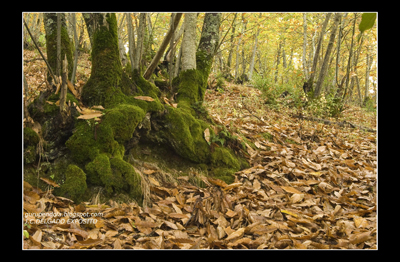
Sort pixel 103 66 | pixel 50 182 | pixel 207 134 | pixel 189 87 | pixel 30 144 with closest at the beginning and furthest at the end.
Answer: pixel 50 182
pixel 30 144
pixel 103 66
pixel 207 134
pixel 189 87

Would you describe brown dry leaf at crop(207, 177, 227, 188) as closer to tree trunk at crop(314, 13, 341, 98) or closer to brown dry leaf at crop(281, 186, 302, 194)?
brown dry leaf at crop(281, 186, 302, 194)

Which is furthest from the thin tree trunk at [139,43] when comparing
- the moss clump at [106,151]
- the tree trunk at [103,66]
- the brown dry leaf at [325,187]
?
the brown dry leaf at [325,187]

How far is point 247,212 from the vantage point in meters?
2.87

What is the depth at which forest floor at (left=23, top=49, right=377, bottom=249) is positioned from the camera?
2.24 metres

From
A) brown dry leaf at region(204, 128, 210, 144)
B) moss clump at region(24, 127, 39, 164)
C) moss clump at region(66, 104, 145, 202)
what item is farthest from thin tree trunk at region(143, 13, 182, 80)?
moss clump at region(24, 127, 39, 164)

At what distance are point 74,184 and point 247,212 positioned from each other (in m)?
1.85

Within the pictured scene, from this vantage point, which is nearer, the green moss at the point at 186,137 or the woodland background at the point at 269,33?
the green moss at the point at 186,137

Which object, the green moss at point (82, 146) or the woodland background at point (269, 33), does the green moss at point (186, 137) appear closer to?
the green moss at point (82, 146)

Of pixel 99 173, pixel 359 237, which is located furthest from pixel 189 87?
pixel 359 237

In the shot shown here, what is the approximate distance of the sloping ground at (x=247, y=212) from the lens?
7.36 ft

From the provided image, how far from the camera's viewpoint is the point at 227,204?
3029mm

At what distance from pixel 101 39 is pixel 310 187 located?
11.4 ft

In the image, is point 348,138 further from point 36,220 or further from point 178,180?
point 36,220

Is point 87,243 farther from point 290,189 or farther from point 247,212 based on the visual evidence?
point 290,189
